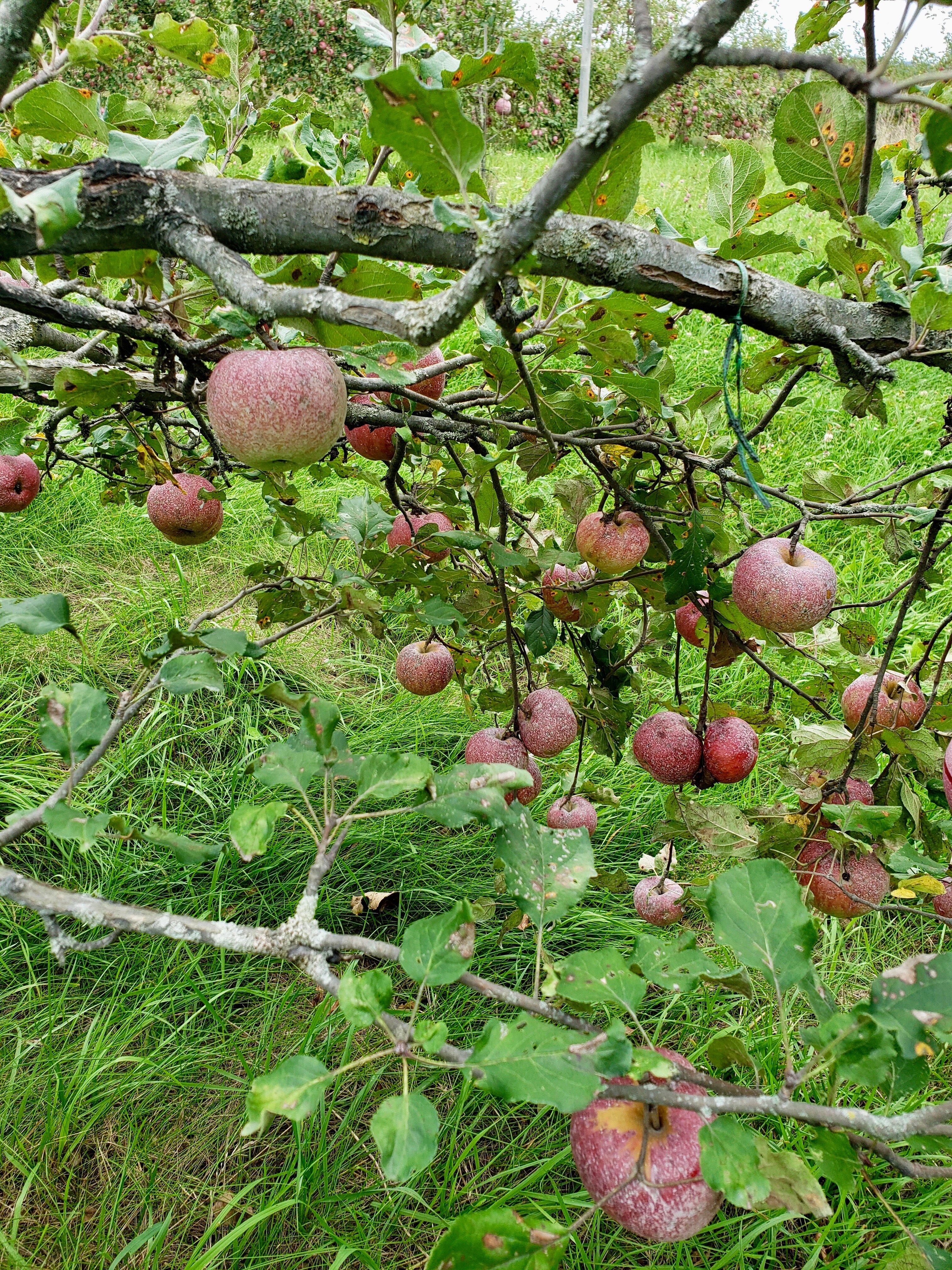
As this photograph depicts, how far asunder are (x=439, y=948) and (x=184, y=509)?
1.13m

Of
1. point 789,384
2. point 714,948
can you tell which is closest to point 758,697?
point 714,948

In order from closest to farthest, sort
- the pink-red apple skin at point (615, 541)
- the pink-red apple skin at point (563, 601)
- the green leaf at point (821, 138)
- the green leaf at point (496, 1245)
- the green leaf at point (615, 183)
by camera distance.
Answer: the green leaf at point (496, 1245) < the green leaf at point (615, 183) < the green leaf at point (821, 138) < the pink-red apple skin at point (615, 541) < the pink-red apple skin at point (563, 601)

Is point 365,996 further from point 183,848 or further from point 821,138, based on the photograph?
point 821,138

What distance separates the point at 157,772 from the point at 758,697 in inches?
69.3

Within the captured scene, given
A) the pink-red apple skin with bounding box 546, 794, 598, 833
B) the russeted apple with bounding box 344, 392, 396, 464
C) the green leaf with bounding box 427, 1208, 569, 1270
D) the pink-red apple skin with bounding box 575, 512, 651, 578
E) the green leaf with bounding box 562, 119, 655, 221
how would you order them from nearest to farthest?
the green leaf with bounding box 427, 1208, 569, 1270 < the green leaf with bounding box 562, 119, 655, 221 < the pink-red apple skin with bounding box 575, 512, 651, 578 < the pink-red apple skin with bounding box 546, 794, 598, 833 < the russeted apple with bounding box 344, 392, 396, 464

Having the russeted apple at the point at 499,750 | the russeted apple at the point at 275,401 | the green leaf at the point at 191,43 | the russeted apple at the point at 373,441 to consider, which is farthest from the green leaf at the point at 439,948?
the green leaf at the point at 191,43

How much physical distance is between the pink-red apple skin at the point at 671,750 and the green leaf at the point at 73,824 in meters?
0.87

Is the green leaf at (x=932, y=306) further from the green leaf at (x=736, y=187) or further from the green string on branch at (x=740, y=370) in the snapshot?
the green leaf at (x=736, y=187)

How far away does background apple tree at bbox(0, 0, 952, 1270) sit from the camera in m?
0.63

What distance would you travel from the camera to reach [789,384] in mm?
1216

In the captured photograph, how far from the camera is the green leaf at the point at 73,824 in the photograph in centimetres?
67

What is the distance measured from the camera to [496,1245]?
576 millimetres

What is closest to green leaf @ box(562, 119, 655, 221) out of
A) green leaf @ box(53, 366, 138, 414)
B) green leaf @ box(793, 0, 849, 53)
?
green leaf @ box(793, 0, 849, 53)

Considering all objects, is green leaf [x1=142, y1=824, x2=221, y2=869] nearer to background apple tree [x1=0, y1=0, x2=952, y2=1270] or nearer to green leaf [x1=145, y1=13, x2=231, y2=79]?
background apple tree [x1=0, y1=0, x2=952, y2=1270]
